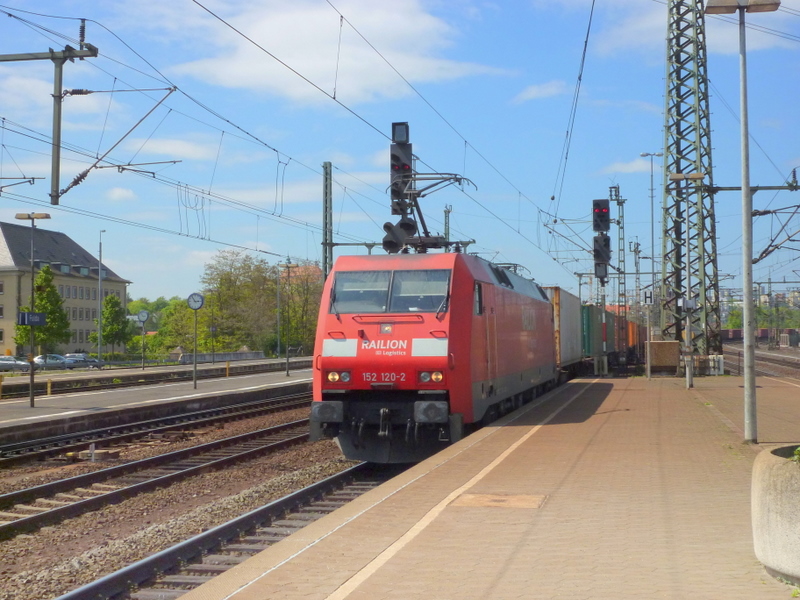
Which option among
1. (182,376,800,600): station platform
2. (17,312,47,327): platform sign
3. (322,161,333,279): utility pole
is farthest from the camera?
(322,161,333,279): utility pole

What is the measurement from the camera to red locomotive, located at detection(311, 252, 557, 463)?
43.7 ft

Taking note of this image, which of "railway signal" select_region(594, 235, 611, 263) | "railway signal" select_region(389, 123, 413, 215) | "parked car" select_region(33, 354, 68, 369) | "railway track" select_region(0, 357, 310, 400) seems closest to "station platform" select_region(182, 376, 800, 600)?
"railway signal" select_region(389, 123, 413, 215)

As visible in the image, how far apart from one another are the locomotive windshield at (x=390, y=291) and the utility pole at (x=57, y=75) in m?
5.90

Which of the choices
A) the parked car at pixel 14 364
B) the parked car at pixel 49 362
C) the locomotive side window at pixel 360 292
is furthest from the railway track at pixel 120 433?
the parked car at pixel 49 362

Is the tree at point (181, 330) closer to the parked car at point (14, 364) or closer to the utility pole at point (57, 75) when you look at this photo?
the parked car at point (14, 364)

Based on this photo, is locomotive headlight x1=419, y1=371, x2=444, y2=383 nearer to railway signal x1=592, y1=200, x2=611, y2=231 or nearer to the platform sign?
railway signal x1=592, y1=200, x2=611, y2=231

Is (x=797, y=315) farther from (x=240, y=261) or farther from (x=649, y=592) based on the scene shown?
(x=649, y=592)

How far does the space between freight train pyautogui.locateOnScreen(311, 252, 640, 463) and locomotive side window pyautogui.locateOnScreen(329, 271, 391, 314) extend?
0.02m

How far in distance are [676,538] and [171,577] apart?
4134 millimetres

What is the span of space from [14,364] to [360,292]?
165 feet

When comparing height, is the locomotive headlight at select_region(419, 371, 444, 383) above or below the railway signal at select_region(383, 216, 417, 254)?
below

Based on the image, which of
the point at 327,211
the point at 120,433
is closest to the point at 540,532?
the point at 120,433

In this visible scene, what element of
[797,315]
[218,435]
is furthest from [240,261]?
[797,315]

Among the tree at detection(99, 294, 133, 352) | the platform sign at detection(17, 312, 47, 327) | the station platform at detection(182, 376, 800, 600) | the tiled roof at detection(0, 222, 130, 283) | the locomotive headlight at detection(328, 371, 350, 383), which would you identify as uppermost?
the tiled roof at detection(0, 222, 130, 283)
